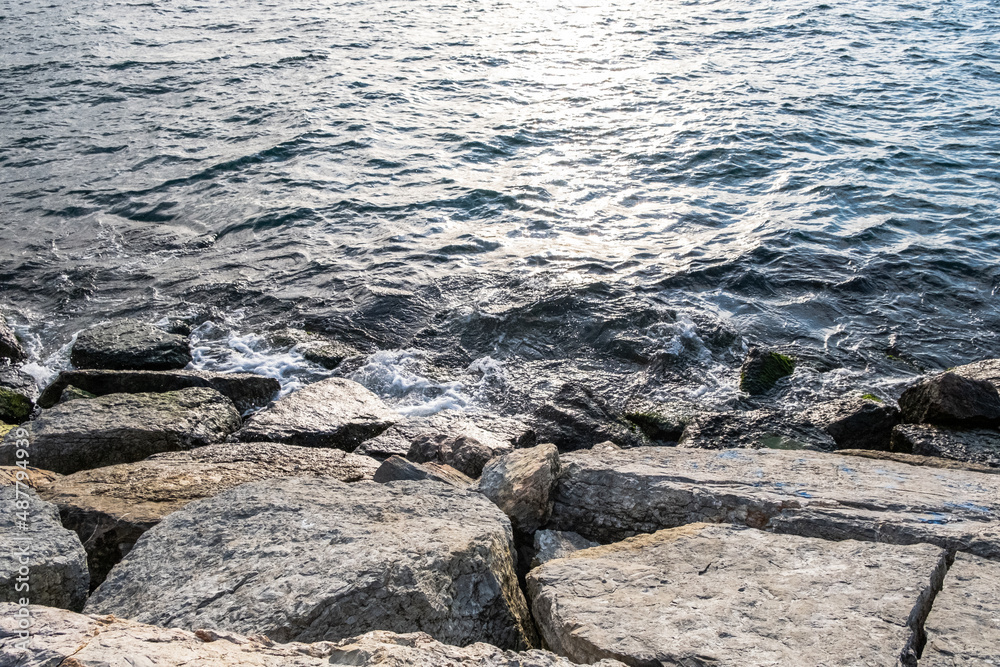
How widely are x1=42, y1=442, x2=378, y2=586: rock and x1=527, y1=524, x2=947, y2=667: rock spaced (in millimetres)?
2349

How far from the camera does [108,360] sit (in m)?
8.30

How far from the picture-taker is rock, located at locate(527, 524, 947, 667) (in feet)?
9.73

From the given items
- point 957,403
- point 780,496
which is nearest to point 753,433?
point 957,403

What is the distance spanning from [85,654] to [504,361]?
20.5 ft

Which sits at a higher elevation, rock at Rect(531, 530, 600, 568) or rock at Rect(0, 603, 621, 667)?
rock at Rect(0, 603, 621, 667)

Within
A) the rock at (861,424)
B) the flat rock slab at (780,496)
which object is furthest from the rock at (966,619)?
the rock at (861,424)

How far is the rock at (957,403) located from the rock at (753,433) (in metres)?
0.91

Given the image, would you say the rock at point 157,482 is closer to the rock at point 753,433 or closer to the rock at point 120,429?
the rock at point 120,429

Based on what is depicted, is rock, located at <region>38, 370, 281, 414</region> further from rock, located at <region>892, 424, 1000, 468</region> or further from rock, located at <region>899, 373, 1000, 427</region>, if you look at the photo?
rock, located at <region>899, 373, 1000, 427</region>

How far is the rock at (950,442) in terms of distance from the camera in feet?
20.5

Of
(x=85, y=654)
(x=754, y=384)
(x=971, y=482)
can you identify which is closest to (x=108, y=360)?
(x=85, y=654)

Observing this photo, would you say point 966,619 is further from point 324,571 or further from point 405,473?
point 405,473

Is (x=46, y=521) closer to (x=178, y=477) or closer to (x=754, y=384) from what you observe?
(x=178, y=477)

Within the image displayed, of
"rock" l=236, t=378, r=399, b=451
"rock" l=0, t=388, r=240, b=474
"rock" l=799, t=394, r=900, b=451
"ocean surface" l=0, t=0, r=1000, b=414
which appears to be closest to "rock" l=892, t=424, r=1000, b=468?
"rock" l=799, t=394, r=900, b=451
